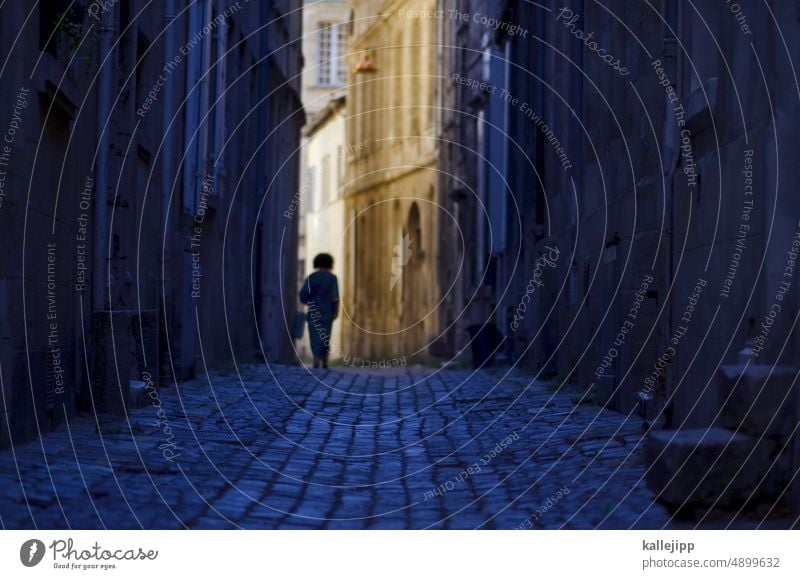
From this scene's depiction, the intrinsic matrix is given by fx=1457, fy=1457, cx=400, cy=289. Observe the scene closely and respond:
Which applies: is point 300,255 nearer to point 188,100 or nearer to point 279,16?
point 279,16

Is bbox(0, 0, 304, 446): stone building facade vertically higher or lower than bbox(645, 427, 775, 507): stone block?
higher

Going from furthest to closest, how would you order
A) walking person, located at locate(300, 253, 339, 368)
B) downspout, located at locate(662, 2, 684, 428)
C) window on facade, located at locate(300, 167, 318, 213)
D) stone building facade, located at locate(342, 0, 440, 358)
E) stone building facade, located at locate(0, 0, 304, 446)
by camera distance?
window on facade, located at locate(300, 167, 318, 213) < stone building facade, located at locate(342, 0, 440, 358) < walking person, located at locate(300, 253, 339, 368) < downspout, located at locate(662, 2, 684, 428) < stone building facade, located at locate(0, 0, 304, 446)

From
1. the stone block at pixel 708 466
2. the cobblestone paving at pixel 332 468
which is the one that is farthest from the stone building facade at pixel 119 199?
the stone block at pixel 708 466

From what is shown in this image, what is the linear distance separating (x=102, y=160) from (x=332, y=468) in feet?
11.2

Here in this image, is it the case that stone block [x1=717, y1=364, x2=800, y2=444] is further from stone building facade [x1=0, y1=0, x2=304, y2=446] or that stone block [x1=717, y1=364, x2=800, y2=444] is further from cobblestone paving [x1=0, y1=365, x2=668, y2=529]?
stone building facade [x1=0, y1=0, x2=304, y2=446]

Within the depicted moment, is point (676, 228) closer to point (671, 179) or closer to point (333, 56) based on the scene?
point (671, 179)

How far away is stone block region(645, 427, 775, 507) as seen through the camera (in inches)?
215

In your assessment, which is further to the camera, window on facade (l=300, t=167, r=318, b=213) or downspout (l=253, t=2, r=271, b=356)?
window on facade (l=300, t=167, r=318, b=213)

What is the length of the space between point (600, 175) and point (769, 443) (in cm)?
707

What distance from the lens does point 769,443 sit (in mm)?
5727

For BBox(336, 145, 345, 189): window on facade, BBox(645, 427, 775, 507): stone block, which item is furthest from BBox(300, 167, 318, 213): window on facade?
BBox(645, 427, 775, 507): stone block

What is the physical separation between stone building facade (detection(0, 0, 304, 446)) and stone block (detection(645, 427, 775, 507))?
3284 millimetres

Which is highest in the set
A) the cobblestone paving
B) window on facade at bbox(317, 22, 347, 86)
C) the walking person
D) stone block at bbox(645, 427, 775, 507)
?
window on facade at bbox(317, 22, 347, 86)

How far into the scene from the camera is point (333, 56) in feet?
159
